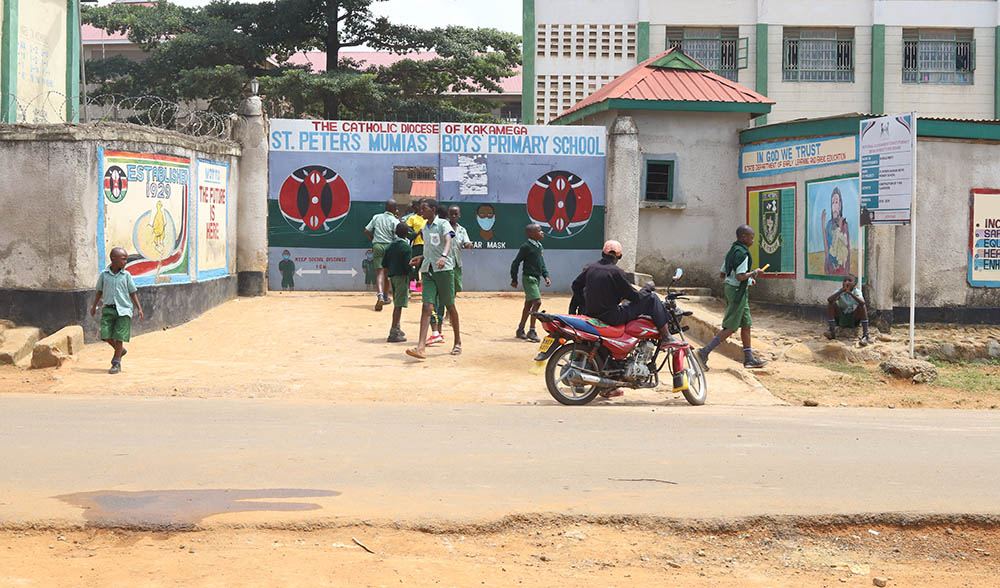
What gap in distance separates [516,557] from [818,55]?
28.4 metres

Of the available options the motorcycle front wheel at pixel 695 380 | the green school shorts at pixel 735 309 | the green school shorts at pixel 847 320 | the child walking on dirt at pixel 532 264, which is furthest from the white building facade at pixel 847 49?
the motorcycle front wheel at pixel 695 380

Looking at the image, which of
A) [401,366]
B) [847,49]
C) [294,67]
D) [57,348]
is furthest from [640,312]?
[847,49]

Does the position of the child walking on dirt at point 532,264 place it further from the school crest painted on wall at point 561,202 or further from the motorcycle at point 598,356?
the school crest painted on wall at point 561,202

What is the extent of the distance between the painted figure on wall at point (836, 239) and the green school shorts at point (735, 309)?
11.7 feet

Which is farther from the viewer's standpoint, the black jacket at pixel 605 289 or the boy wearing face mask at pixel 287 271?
the boy wearing face mask at pixel 287 271

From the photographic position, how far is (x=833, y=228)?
15141 millimetres

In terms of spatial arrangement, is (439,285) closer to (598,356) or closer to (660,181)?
(598,356)

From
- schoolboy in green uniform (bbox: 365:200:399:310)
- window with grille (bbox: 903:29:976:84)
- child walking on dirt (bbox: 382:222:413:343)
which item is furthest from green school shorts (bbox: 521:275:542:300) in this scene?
window with grille (bbox: 903:29:976:84)

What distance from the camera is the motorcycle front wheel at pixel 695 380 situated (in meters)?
9.97

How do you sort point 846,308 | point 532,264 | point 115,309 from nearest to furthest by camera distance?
point 115,309 → point 532,264 → point 846,308

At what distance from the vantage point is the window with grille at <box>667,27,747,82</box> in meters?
30.1

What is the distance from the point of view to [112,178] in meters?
12.7

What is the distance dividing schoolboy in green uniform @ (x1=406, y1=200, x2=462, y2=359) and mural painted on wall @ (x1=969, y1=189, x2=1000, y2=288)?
7870 millimetres

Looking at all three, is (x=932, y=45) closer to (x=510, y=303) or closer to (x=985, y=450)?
(x=510, y=303)
